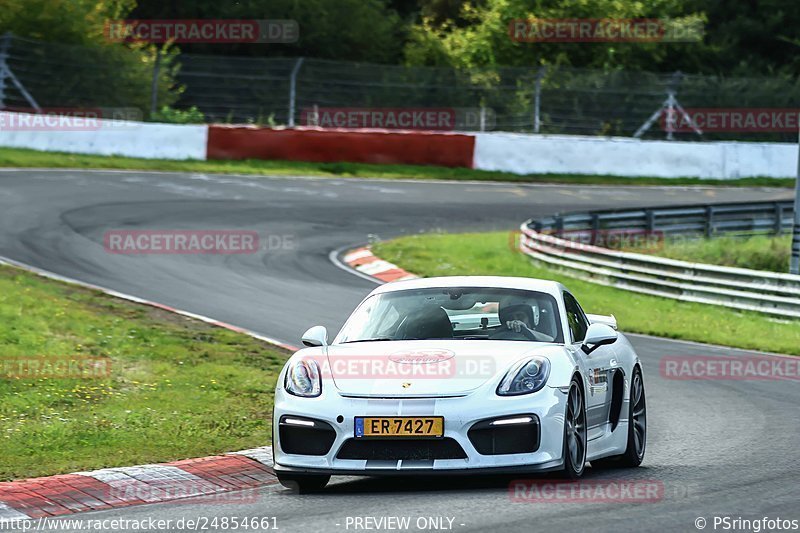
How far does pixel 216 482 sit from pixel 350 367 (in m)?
1.11

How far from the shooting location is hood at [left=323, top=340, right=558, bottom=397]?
7.96m

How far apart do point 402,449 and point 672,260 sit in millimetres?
15642

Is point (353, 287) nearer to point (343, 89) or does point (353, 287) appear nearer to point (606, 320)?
point (606, 320)

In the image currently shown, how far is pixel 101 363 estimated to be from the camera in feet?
41.0

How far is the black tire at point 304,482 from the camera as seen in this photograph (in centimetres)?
814

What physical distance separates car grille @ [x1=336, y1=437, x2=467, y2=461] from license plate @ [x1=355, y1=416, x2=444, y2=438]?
42mm

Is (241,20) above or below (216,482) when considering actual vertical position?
above

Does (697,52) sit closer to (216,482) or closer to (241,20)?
(241,20)

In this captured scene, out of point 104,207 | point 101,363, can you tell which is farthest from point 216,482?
point 104,207

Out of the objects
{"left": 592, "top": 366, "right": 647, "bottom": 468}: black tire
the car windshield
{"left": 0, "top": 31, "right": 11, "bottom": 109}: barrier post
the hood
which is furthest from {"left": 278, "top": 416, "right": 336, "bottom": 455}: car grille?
{"left": 0, "top": 31, "right": 11, "bottom": 109}: barrier post

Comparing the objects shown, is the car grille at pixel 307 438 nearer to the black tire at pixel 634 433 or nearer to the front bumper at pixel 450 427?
the front bumper at pixel 450 427

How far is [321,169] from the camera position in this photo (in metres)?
34.2

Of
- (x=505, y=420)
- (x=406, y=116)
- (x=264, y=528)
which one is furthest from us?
(x=406, y=116)

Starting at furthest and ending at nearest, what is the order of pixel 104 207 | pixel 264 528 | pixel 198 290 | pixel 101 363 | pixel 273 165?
pixel 273 165
pixel 104 207
pixel 198 290
pixel 101 363
pixel 264 528
